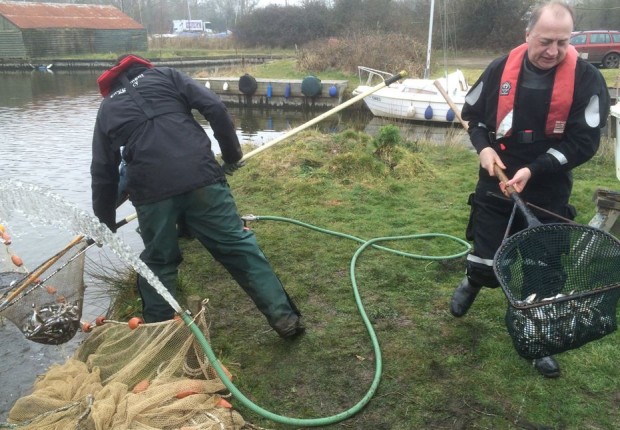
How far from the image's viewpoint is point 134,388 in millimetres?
2885

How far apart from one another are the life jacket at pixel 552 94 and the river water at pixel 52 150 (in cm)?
352

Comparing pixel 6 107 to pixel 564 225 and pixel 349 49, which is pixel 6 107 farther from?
pixel 564 225

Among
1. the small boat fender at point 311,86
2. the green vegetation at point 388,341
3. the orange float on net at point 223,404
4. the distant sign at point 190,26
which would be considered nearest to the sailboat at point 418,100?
the small boat fender at point 311,86

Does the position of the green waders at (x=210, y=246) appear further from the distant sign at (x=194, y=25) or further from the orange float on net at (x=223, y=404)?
the distant sign at (x=194, y=25)

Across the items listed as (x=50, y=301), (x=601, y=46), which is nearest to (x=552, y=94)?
(x=50, y=301)

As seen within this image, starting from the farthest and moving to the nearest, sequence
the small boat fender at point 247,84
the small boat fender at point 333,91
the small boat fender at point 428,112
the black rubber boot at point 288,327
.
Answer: the small boat fender at point 247,84 → the small boat fender at point 333,91 → the small boat fender at point 428,112 → the black rubber boot at point 288,327

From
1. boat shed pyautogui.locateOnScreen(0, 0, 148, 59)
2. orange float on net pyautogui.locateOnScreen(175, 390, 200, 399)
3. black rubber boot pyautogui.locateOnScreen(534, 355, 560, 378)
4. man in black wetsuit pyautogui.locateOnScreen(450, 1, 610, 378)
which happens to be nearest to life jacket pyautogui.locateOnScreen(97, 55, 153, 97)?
orange float on net pyautogui.locateOnScreen(175, 390, 200, 399)

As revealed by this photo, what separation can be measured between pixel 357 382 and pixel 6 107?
20843 mm

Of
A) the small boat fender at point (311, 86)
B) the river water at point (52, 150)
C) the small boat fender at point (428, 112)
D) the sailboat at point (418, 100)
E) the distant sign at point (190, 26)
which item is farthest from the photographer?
the distant sign at point (190, 26)

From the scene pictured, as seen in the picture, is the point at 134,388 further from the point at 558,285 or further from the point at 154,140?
the point at 558,285

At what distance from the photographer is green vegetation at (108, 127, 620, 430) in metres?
2.95

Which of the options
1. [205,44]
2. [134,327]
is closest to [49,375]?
[134,327]

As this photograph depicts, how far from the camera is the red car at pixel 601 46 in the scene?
23.3 meters

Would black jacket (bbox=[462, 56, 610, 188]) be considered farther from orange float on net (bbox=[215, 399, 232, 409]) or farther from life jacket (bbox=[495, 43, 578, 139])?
orange float on net (bbox=[215, 399, 232, 409])
